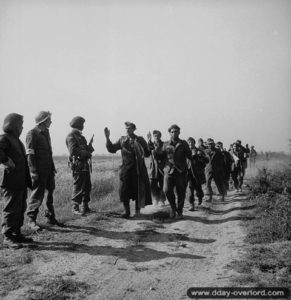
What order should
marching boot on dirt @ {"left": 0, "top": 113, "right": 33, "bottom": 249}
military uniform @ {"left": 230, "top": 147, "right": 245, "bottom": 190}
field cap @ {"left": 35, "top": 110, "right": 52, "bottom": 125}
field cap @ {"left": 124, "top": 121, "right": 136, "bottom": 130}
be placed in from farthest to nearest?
military uniform @ {"left": 230, "top": 147, "right": 245, "bottom": 190}
field cap @ {"left": 124, "top": 121, "right": 136, "bottom": 130}
field cap @ {"left": 35, "top": 110, "right": 52, "bottom": 125}
marching boot on dirt @ {"left": 0, "top": 113, "right": 33, "bottom": 249}

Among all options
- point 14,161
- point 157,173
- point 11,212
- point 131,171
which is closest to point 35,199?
point 11,212

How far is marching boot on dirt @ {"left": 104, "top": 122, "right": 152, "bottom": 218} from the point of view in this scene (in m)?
8.72

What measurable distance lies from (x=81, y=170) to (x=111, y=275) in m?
4.09

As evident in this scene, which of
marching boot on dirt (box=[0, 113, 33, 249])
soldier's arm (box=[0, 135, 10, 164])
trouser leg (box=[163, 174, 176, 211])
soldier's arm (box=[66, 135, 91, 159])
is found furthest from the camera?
trouser leg (box=[163, 174, 176, 211])

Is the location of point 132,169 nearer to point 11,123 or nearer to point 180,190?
point 180,190

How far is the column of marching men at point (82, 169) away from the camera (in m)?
5.93

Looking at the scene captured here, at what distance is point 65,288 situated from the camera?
4375mm

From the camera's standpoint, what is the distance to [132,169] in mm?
8781

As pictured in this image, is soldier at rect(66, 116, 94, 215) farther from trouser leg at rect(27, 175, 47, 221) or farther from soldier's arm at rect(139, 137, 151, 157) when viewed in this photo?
trouser leg at rect(27, 175, 47, 221)

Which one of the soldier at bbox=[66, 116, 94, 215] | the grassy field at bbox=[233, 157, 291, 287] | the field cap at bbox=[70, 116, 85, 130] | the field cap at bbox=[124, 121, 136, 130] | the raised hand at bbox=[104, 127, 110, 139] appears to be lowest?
the grassy field at bbox=[233, 157, 291, 287]

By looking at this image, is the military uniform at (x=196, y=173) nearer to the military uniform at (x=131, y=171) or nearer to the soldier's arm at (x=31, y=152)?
the military uniform at (x=131, y=171)

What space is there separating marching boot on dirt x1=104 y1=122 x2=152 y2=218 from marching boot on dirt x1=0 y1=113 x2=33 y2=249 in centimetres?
283

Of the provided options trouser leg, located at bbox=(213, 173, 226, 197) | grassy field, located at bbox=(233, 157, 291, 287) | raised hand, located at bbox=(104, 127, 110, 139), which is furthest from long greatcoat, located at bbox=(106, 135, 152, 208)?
trouser leg, located at bbox=(213, 173, 226, 197)

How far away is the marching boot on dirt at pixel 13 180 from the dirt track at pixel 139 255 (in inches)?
20.1
